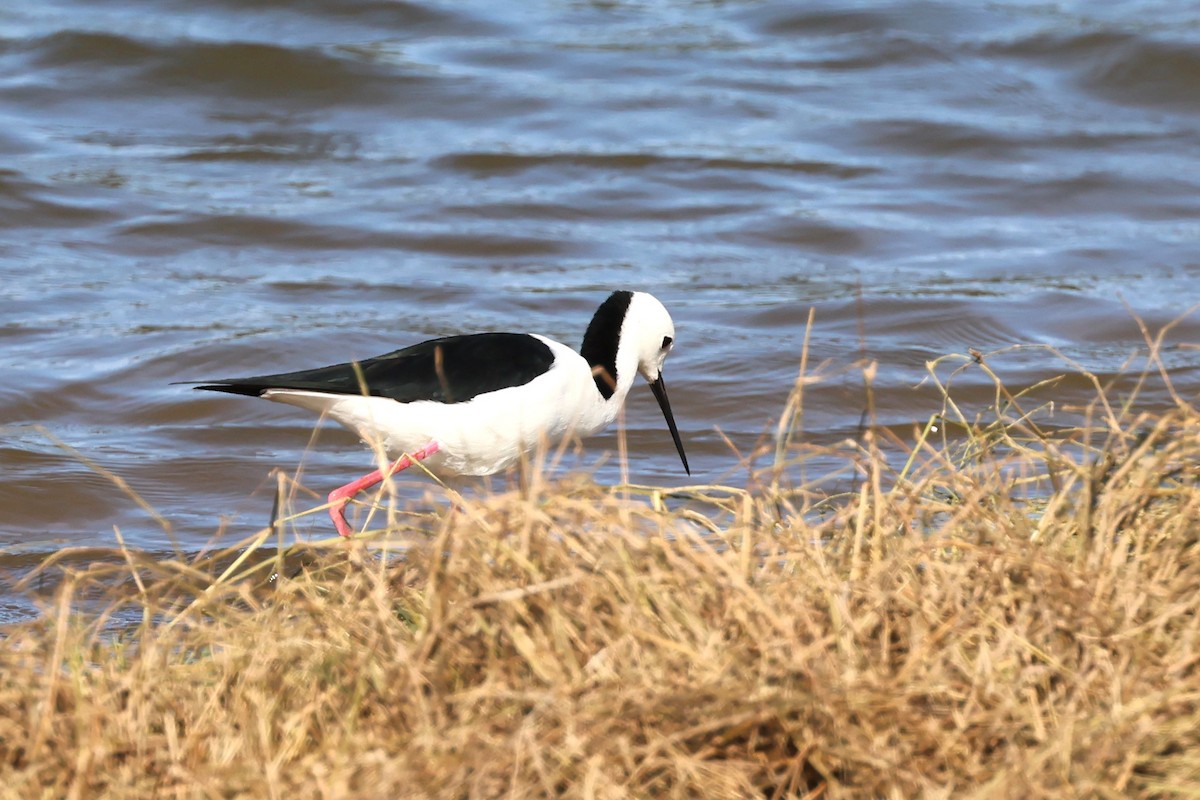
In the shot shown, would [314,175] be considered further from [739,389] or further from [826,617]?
[826,617]

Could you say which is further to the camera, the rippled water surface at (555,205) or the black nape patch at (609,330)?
the rippled water surface at (555,205)

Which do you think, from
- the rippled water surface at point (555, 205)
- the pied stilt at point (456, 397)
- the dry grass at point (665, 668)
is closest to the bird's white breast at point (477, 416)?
the pied stilt at point (456, 397)

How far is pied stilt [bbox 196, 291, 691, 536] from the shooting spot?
4766mm

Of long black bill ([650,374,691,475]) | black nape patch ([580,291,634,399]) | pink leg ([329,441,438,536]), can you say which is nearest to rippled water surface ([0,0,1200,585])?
long black bill ([650,374,691,475])

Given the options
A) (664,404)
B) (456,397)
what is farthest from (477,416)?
(664,404)

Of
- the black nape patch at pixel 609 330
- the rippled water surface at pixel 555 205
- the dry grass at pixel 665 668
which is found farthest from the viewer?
the rippled water surface at pixel 555 205

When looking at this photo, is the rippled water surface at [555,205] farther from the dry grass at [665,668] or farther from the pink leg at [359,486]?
the dry grass at [665,668]

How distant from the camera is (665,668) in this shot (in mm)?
2639

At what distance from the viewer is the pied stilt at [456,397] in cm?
477

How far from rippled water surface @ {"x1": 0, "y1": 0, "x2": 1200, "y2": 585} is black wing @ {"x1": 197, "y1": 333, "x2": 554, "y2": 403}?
1.02 meters

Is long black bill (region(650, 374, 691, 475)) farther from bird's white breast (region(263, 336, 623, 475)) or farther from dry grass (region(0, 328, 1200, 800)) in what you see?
dry grass (region(0, 328, 1200, 800))

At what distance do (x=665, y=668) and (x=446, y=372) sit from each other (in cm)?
241

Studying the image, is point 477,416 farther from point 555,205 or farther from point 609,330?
point 555,205

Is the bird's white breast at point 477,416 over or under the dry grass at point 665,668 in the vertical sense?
under
